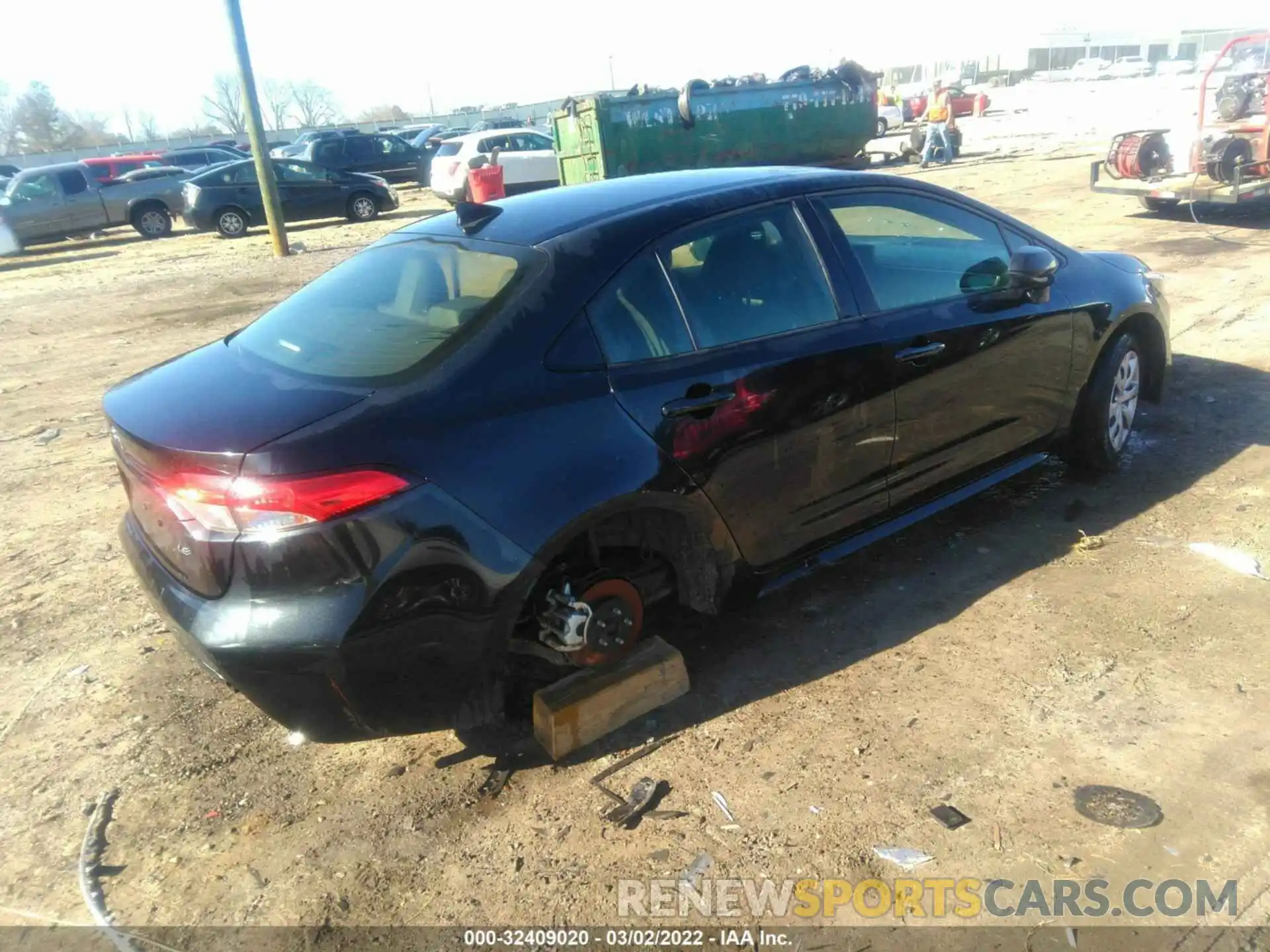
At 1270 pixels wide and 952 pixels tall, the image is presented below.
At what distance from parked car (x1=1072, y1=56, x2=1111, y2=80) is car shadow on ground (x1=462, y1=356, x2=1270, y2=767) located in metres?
70.5

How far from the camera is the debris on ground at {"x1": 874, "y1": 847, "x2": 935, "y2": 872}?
2.46 m

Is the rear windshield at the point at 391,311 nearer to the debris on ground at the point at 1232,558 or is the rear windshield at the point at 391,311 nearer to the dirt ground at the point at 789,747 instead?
the dirt ground at the point at 789,747

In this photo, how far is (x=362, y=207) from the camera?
793 inches

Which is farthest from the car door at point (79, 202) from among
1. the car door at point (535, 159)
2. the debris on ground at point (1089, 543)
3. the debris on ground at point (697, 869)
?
the debris on ground at point (697, 869)

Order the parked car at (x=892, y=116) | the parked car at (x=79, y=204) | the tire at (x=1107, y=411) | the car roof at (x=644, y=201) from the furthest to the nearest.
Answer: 1. the parked car at (x=892, y=116)
2. the parked car at (x=79, y=204)
3. the tire at (x=1107, y=411)
4. the car roof at (x=644, y=201)

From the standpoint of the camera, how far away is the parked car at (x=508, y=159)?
2030cm

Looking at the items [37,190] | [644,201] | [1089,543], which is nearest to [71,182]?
[37,190]

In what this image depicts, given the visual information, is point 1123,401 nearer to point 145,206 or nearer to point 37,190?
point 145,206

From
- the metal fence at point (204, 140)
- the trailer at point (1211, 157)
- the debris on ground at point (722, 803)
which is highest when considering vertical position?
the metal fence at point (204, 140)

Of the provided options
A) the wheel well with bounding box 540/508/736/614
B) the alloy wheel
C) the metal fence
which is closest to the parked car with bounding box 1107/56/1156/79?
the metal fence

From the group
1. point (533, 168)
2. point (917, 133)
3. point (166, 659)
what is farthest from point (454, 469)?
point (917, 133)

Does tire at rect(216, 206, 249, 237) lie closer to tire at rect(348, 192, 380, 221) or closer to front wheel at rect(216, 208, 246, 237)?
front wheel at rect(216, 208, 246, 237)

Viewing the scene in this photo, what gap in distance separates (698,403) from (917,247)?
177 centimetres

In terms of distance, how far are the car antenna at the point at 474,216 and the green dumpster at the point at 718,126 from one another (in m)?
13.3
